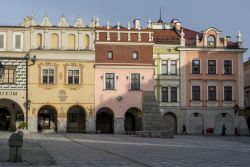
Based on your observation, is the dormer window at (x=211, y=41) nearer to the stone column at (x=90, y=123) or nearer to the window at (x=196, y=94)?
the window at (x=196, y=94)

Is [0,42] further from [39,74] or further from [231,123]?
[231,123]

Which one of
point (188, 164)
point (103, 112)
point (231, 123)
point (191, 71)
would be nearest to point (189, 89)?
point (191, 71)

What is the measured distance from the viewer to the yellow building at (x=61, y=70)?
52.6m

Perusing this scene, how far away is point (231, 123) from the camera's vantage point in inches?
2281

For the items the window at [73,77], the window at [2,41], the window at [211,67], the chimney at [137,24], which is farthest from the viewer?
the window at [211,67]

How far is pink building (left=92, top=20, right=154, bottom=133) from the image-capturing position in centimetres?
5400

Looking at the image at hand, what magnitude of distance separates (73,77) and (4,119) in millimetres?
9746

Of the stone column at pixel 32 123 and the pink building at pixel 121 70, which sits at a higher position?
the pink building at pixel 121 70

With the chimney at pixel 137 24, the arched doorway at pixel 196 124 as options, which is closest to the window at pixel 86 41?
the chimney at pixel 137 24

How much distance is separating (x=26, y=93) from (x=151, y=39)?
1429cm

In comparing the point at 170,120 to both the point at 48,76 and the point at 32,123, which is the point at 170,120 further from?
the point at 32,123

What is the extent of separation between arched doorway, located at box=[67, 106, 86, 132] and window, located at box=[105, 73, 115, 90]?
373cm

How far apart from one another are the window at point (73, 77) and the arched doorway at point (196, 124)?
43.8ft

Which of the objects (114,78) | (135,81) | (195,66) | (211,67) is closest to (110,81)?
(114,78)
